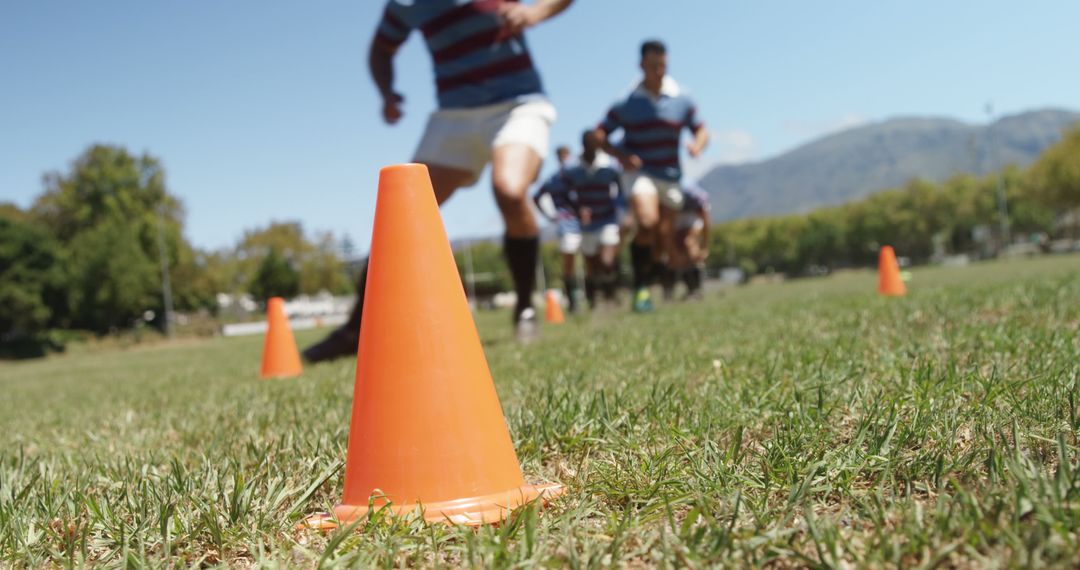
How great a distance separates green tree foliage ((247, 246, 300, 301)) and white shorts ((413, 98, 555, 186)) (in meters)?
65.5

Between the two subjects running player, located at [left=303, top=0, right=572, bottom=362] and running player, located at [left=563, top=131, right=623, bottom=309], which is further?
running player, located at [left=563, top=131, right=623, bottom=309]

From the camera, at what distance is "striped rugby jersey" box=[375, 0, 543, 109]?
533cm

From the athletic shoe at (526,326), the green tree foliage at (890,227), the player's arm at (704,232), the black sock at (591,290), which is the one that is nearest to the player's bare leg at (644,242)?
the player's arm at (704,232)

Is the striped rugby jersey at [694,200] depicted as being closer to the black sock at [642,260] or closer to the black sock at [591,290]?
the black sock at [642,260]

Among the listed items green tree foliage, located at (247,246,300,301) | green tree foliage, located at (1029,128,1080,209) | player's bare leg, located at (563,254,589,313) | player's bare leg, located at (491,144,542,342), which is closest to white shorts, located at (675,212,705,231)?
player's bare leg, located at (563,254,589,313)

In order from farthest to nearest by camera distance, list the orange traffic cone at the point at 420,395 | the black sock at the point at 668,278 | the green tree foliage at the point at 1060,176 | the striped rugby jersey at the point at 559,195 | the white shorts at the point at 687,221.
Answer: the green tree foliage at the point at 1060,176 → the striped rugby jersey at the point at 559,195 → the black sock at the point at 668,278 → the white shorts at the point at 687,221 → the orange traffic cone at the point at 420,395

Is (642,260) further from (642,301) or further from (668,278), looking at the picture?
(642,301)

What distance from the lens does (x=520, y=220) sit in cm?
536

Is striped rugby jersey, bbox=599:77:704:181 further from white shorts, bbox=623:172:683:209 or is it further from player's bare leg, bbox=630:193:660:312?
player's bare leg, bbox=630:193:660:312

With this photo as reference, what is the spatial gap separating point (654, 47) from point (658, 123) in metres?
0.84

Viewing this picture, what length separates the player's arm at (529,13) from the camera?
5.13 m

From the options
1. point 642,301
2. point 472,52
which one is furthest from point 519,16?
point 642,301

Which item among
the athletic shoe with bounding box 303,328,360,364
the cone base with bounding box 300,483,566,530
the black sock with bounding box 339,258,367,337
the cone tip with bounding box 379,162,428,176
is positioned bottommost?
the cone base with bounding box 300,483,566,530

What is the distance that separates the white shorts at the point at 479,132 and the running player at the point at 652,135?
4.14m
